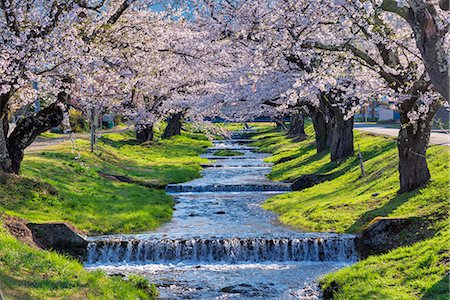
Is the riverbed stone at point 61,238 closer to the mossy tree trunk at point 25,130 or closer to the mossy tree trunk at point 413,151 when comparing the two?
the mossy tree trunk at point 25,130

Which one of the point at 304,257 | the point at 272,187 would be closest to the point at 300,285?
the point at 304,257

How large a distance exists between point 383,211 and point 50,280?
41.7ft

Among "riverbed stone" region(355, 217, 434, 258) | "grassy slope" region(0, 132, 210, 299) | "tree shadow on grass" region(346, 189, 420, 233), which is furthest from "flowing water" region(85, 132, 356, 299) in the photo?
"grassy slope" region(0, 132, 210, 299)

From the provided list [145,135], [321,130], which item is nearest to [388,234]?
[321,130]

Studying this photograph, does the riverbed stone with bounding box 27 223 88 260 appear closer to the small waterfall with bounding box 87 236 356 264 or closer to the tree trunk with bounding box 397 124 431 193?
the small waterfall with bounding box 87 236 356 264

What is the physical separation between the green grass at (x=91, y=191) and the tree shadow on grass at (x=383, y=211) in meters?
7.86

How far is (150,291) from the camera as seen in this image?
52.6ft

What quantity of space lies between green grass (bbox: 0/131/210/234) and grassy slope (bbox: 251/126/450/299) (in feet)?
19.3

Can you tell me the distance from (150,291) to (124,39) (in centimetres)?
1159

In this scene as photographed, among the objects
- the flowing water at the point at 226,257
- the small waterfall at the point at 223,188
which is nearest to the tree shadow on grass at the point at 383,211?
the flowing water at the point at 226,257

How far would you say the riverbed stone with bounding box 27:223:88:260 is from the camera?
1977 cm

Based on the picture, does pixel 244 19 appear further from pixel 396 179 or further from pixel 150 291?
pixel 150 291

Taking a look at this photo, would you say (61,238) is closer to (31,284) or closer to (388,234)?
(31,284)

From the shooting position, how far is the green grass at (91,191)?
23438 mm
